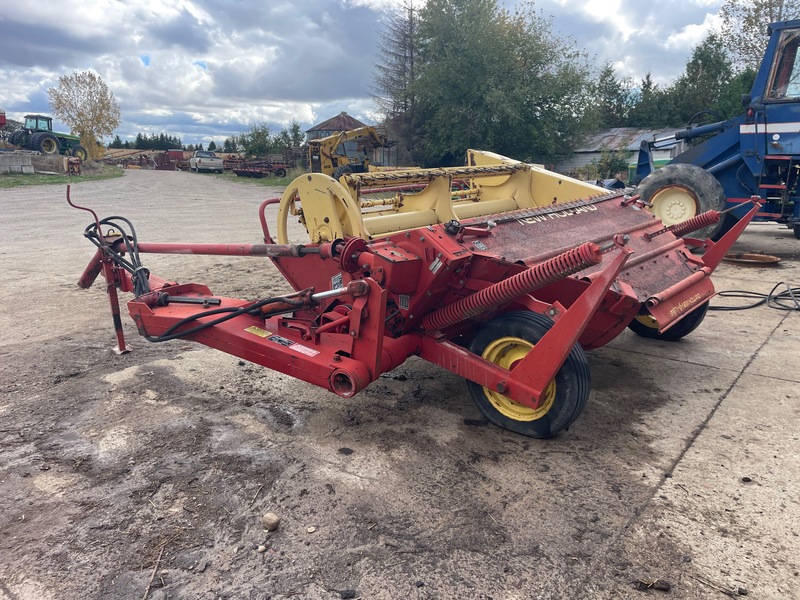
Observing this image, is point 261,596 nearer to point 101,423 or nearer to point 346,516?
point 346,516

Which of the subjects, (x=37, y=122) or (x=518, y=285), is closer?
(x=518, y=285)

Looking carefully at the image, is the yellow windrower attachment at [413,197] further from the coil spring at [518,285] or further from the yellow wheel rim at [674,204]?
the yellow wheel rim at [674,204]

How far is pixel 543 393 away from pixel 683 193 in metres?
5.91

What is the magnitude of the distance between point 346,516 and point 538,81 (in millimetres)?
27387

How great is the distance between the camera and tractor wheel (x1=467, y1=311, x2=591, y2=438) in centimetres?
285

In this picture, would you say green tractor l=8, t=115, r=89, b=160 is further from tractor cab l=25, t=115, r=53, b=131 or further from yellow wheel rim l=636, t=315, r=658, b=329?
yellow wheel rim l=636, t=315, r=658, b=329

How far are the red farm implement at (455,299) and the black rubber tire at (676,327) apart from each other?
1.46 feet

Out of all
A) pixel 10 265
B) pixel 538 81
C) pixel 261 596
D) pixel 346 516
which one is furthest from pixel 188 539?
pixel 538 81

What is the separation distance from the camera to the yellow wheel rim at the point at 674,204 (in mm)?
7531

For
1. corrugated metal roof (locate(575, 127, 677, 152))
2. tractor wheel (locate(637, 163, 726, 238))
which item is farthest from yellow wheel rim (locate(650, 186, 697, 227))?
corrugated metal roof (locate(575, 127, 677, 152))

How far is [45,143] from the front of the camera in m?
31.5

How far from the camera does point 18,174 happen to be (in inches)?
1020

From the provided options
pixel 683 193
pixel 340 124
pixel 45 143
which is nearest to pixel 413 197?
pixel 683 193

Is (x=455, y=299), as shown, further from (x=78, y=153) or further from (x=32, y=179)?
(x=78, y=153)
